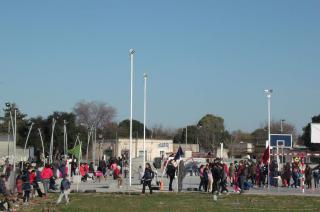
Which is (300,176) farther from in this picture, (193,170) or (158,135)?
(158,135)

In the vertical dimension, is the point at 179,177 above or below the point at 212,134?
below

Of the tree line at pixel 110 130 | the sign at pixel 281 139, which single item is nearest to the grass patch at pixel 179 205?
the sign at pixel 281 139

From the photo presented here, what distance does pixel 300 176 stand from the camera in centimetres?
4156

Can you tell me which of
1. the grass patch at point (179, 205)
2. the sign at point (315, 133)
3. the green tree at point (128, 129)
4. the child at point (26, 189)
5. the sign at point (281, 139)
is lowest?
the grass patch at point (179, 205)

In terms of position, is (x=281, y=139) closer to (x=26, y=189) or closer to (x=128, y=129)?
(x=26, y=189)

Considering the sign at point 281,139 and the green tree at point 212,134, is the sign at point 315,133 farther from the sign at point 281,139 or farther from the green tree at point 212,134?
the green tree at point 212,134

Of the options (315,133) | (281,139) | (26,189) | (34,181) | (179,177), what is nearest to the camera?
(26,189)

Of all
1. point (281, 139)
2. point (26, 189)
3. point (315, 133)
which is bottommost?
point (26, 189)

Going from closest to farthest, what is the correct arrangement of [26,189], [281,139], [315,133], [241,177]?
[26,189]
[241,177]
[281,139]
[315,133]

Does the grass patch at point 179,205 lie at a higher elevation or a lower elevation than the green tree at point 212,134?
lower

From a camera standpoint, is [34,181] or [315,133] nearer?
[34,181]

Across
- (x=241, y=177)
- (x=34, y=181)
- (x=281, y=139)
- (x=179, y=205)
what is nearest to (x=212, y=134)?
(x=281, y=139)

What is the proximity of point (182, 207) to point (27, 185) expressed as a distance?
799 centimetres

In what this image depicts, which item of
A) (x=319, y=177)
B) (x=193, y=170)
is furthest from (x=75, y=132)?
(x=319, y=177)
